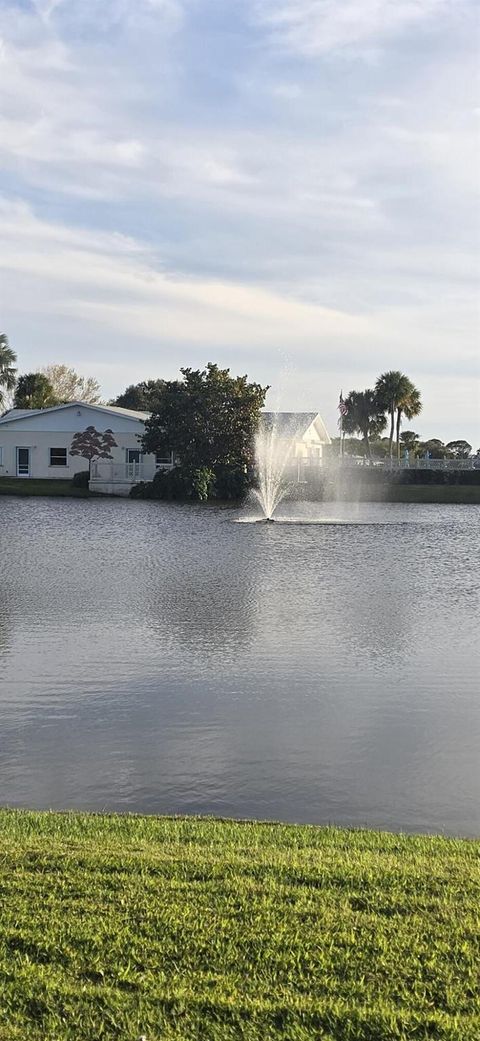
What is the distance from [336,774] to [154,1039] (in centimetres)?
511

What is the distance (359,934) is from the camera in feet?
15.1

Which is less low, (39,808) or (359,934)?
(359,934)

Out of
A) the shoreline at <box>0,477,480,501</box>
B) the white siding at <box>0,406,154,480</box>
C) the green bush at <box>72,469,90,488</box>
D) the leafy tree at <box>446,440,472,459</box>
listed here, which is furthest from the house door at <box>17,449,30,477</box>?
the leafy tree at <box>446,440,472,459</box>

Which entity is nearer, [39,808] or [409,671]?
[39,808]

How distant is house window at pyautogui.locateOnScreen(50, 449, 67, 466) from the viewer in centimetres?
6500

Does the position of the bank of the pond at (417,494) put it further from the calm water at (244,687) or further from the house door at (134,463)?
the calm water at (244,687)

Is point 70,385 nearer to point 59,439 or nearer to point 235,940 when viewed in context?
point 59,439

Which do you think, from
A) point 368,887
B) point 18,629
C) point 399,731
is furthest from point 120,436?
point 368,887

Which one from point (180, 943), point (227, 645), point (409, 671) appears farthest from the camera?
point (227, 645)

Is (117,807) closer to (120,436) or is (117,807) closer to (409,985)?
(409,985)

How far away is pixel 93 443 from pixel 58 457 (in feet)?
10.1

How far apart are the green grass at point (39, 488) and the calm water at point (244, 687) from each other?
30.0m

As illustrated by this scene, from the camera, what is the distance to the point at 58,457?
6512 centimetres

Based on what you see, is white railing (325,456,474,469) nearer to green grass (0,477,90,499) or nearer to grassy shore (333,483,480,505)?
grassy shore (333,483,480,505)
